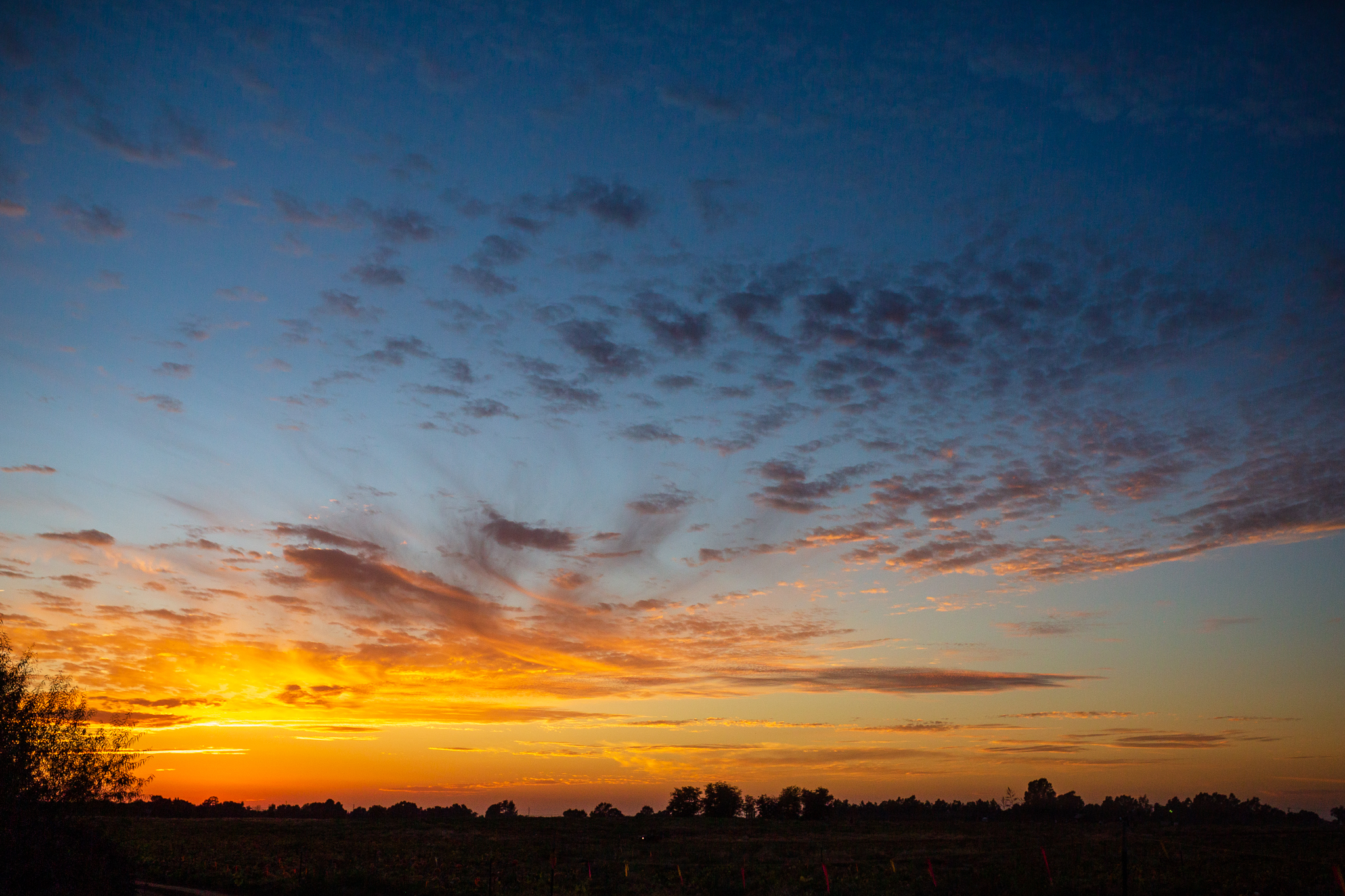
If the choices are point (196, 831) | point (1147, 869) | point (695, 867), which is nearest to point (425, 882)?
point (695, 867)

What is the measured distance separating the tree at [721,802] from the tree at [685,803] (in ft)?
3.94

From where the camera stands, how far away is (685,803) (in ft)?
410

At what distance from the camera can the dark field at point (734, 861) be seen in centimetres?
3569

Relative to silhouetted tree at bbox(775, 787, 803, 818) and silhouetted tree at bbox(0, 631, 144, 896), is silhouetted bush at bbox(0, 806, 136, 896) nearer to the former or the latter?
silhouetted tree at bbox(0, 631, 144, 896)

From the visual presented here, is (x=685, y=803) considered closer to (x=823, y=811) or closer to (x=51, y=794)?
(x=823, y=811)

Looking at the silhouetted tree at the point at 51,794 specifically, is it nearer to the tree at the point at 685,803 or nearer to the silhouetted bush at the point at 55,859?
the silhouetted bush at the point at 55,859

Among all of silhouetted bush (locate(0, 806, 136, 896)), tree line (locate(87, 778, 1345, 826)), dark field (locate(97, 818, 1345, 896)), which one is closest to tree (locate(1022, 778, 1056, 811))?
tree line (locate(87, 778, 1345, 826))

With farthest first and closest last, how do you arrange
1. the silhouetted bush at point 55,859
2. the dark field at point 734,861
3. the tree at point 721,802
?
the tree at point 721,802, the dark field at point 734,861, the silhouetted bush at point 55,859

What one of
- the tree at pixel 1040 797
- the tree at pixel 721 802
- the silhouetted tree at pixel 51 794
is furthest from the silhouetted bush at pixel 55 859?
the tree at pixel 1040 797

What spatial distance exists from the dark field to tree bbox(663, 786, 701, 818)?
40.8 meters

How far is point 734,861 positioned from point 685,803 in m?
76.9

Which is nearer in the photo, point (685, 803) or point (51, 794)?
point (51, 794)

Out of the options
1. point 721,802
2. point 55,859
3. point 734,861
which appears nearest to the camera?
point 55,859

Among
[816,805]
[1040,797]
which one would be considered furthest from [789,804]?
[1040,797]
